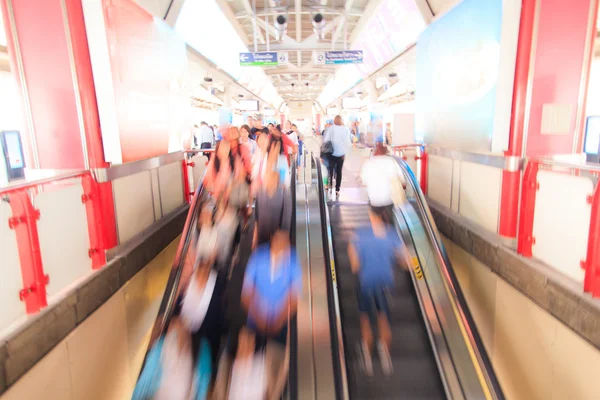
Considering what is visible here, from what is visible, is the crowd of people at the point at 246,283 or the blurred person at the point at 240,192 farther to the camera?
the blurred person at the point at 240,192

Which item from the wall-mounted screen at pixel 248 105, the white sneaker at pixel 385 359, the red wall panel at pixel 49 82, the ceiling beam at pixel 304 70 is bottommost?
the white sneaker at pixel 385 359

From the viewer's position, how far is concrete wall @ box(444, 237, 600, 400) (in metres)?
2.96

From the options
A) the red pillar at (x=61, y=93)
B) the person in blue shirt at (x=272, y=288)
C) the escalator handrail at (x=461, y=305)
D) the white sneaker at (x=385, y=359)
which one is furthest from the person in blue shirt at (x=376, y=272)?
the red pillar at (x=61, y=93)

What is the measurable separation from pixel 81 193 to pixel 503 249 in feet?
14.2

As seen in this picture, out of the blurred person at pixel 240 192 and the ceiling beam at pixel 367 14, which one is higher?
the ceiling beam at pixel 367 14

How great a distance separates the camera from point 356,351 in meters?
3.93

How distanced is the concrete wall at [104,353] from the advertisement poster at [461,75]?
184 inches

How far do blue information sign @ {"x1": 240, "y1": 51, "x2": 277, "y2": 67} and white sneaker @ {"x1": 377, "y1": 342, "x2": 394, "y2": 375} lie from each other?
41.2ft

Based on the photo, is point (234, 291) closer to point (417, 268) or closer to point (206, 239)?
point (206, 239)

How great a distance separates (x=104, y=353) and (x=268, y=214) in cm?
229

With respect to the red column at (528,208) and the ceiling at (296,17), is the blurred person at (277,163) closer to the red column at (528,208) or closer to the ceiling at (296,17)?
the red column at (528,208)

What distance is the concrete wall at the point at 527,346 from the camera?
296 centimetres

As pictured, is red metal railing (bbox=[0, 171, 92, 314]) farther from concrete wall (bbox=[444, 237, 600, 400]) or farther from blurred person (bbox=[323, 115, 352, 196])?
blurred person (bbox=[323, 115, 352, 196])

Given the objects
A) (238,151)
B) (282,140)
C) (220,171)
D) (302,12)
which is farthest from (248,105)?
(220,171)
